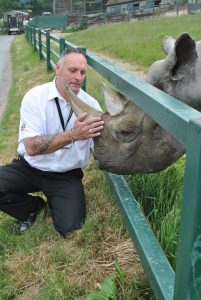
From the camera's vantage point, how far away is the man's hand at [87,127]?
3.40 meters

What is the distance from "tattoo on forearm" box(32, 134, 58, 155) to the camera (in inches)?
156

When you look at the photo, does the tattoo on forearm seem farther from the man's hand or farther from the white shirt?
the man's hand

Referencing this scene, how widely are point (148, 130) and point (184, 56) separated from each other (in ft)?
1.76

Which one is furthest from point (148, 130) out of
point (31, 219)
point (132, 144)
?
point (31, 219)

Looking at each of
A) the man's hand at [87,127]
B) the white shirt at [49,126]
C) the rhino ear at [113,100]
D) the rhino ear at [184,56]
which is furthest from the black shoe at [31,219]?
the rhino ear at [184,56]

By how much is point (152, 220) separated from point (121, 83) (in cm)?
109

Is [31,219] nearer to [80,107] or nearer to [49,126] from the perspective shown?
[49,126]

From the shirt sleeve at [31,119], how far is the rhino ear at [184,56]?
1.43m

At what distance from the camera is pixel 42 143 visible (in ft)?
13.1

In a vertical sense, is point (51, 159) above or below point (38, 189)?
above

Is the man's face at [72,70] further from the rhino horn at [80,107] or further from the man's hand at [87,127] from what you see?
the man's hand at [87,127]

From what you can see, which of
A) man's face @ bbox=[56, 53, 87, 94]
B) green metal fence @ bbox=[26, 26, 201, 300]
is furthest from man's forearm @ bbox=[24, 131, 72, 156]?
green metal fence @ bbox=[26, 26, 201, 300]

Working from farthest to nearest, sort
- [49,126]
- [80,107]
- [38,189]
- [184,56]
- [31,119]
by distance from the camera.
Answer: [38,189], [49,126], [31,119], [80,107], [184,56]

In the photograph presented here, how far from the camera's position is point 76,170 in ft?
14.9
